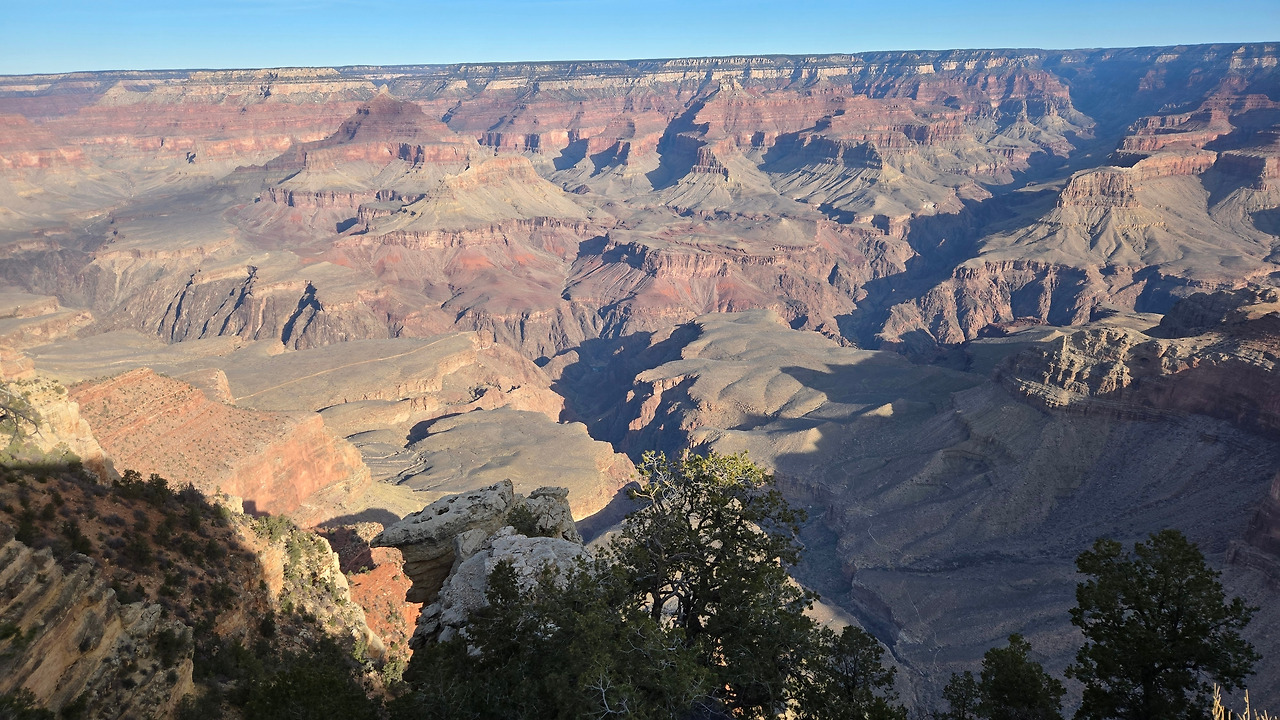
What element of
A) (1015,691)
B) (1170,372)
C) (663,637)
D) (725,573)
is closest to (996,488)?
(1170,372)

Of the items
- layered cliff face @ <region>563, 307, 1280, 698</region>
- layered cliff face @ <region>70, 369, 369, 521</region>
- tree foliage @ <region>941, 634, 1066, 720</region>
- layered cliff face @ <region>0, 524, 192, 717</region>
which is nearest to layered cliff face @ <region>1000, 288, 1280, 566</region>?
layered cliff face @ <region>563, 307, 1280, 698</region>

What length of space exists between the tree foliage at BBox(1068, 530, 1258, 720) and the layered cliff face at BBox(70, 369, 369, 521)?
44459 millimetres

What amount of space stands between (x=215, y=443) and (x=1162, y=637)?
53.4 meters

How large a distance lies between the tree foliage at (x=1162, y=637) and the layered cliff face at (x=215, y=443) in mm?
44459

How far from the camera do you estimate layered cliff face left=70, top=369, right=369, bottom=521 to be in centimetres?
4678

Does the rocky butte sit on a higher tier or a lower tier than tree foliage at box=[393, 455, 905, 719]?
lower


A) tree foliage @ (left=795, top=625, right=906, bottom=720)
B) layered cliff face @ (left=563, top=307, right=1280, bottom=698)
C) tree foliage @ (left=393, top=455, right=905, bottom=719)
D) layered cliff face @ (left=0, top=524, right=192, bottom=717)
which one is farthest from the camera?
layered cliff face @ (left=563, top=307, right=1280, bottom=698)

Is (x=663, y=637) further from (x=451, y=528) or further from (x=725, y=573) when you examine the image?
(x=451, y=528)

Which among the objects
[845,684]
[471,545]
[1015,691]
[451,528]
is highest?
[471,545]

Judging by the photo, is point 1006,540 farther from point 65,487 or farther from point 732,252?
point 732,252

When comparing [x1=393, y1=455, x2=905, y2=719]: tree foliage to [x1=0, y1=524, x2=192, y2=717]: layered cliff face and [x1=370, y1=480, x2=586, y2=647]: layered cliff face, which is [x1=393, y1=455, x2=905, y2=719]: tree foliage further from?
[x1=0, y1=524, x2=192, y2=717]: layered cliff face

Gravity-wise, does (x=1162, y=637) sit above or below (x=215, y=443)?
above

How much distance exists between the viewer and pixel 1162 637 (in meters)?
19.5

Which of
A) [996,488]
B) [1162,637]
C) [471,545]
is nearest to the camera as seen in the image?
[1162,637]
